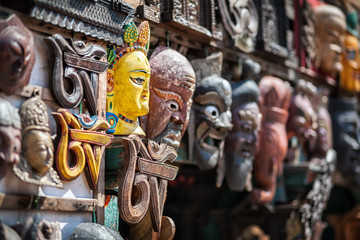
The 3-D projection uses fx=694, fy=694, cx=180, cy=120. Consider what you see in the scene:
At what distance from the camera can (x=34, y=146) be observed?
9.78 ft

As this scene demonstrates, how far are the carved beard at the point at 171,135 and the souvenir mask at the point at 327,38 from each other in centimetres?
273

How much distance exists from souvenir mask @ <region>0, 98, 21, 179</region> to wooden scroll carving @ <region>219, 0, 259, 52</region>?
229 centimetres

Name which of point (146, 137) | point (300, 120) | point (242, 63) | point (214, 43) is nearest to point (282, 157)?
point (300, 120)

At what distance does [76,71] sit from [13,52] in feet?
1.57

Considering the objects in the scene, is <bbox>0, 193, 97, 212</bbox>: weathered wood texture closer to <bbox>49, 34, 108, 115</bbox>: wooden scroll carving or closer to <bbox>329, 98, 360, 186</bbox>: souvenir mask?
<bbox>49, 34, 108, 115</bbox>: wooden scroll carving

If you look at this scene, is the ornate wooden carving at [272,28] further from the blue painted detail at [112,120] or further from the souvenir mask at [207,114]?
the blue painted detail at [112,120]

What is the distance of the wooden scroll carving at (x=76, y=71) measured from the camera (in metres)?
3.25

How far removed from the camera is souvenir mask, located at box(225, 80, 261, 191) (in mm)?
4863

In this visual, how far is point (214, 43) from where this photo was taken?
477 cm

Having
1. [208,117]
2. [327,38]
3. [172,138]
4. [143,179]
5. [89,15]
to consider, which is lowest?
[143,179]

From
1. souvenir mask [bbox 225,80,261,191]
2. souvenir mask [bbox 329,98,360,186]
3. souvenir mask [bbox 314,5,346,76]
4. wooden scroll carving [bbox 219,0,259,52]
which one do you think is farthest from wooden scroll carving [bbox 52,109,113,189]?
souvenir mask [bbox 329,98,360,186]

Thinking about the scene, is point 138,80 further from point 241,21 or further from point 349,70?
point 349,70

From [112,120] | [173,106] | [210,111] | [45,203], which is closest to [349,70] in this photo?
[210,111]

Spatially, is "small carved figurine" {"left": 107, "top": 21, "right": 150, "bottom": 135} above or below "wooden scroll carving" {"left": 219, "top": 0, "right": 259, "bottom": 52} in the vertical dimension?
below
